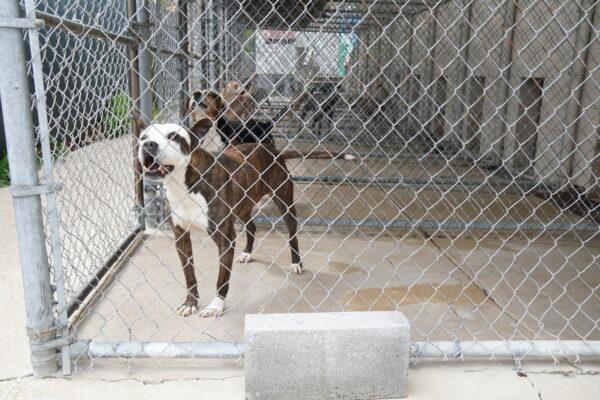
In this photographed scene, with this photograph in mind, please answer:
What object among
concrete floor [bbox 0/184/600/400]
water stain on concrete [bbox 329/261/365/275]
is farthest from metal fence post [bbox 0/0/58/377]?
water stain on concrete [bbox 329/261/365/275]

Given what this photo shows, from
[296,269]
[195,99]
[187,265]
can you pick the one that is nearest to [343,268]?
[296,269]

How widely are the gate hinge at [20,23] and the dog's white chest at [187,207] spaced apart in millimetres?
1232

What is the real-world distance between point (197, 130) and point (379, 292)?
1691 mm

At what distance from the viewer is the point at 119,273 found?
3551 mm

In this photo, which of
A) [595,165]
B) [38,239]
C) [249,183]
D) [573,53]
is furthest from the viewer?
[573,53]

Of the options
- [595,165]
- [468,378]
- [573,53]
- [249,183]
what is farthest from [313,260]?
[573,53]

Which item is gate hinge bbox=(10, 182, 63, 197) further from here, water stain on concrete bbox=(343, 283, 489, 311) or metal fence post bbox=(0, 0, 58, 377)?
water stain on concrete bbox=(343, 283, 489, 311)

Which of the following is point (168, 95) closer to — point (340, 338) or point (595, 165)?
point (340, 338)

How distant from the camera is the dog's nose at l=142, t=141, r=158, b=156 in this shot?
2566 millimetres

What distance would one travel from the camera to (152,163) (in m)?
2.62

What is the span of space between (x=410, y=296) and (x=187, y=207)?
64.3 inches

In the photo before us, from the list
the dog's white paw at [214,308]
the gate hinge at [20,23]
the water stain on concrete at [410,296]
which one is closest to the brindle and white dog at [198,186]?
the dog's white paw at [214,308]

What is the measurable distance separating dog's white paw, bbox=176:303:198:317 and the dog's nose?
101 cm

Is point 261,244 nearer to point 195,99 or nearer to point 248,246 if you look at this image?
point 248,246
